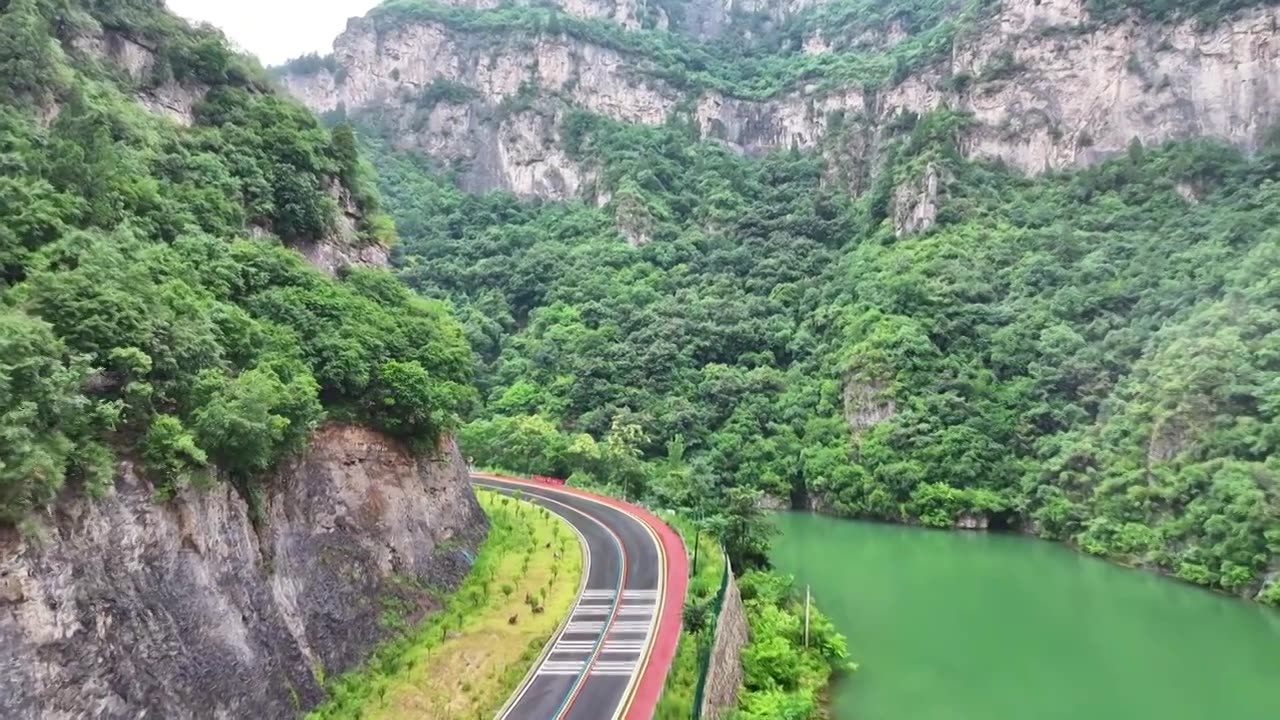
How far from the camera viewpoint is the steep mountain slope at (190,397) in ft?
38.4

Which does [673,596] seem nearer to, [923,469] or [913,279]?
[923,469]

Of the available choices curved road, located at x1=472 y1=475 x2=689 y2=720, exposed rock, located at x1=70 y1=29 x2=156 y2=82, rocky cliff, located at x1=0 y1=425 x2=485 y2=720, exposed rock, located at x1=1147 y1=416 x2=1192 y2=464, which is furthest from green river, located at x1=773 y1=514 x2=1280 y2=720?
exposed rock, located at x1=70 y1=29 x2=156 y2=82

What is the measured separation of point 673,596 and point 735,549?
6594 mm

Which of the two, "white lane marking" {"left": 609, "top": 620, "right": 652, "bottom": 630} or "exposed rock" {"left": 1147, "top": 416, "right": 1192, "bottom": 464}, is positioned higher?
"exposed rock" {"left": 1147, "top": 416, "right": 1192, "bottom": 464}

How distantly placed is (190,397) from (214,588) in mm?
3591

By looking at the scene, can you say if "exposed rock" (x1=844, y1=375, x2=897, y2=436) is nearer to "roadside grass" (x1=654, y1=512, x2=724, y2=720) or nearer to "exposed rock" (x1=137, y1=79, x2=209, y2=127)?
"roadside grass" (x1=654, y1=512, x2=724, y2=720)

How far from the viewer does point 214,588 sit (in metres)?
14.6

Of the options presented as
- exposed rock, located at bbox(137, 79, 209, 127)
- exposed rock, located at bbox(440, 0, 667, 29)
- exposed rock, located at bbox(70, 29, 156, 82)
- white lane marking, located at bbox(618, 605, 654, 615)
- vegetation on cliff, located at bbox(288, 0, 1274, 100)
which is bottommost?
white lane marking, located at bbox(618, 605, 654, 615)

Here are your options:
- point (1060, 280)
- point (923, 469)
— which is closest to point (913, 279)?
point (1060, 280)

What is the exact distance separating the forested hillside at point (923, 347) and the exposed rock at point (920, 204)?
92 cm

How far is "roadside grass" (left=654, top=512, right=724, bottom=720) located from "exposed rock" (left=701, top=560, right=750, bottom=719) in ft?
1.07

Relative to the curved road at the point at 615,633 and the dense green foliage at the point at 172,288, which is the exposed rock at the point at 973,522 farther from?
the dense green foliage at the point at 172,288

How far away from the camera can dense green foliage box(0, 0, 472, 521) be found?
41.9 feet

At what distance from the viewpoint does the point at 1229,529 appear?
1410 inches
